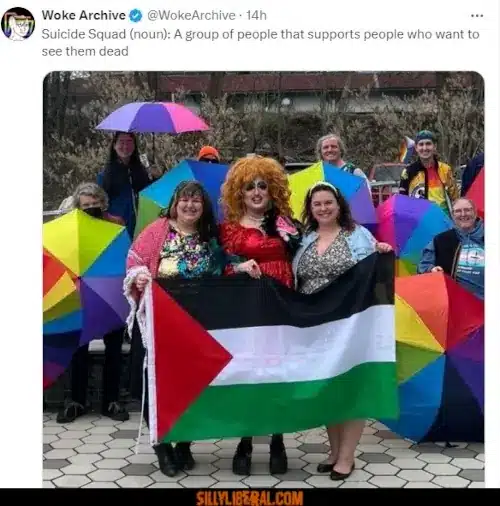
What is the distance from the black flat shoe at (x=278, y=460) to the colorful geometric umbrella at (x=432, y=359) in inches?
16.8

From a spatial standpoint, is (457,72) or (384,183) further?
(384,183)

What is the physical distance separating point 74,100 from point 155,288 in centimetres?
52

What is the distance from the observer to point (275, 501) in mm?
1520

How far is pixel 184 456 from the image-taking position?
6.91 ft

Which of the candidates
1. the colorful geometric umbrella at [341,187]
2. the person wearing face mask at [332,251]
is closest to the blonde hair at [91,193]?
the colorful geometric umbrella at [341,187]

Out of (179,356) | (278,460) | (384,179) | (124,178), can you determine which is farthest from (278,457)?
(384,179)

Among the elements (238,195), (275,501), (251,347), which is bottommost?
(275,501)

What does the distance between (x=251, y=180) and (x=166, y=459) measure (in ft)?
2.74

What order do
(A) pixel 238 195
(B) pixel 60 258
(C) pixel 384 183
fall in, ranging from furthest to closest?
(C) pixel 384 183, (B) pixel 60 258, (A) pixel 238 195

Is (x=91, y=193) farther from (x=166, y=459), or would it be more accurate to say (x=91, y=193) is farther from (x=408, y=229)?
(x=408, y=229)
